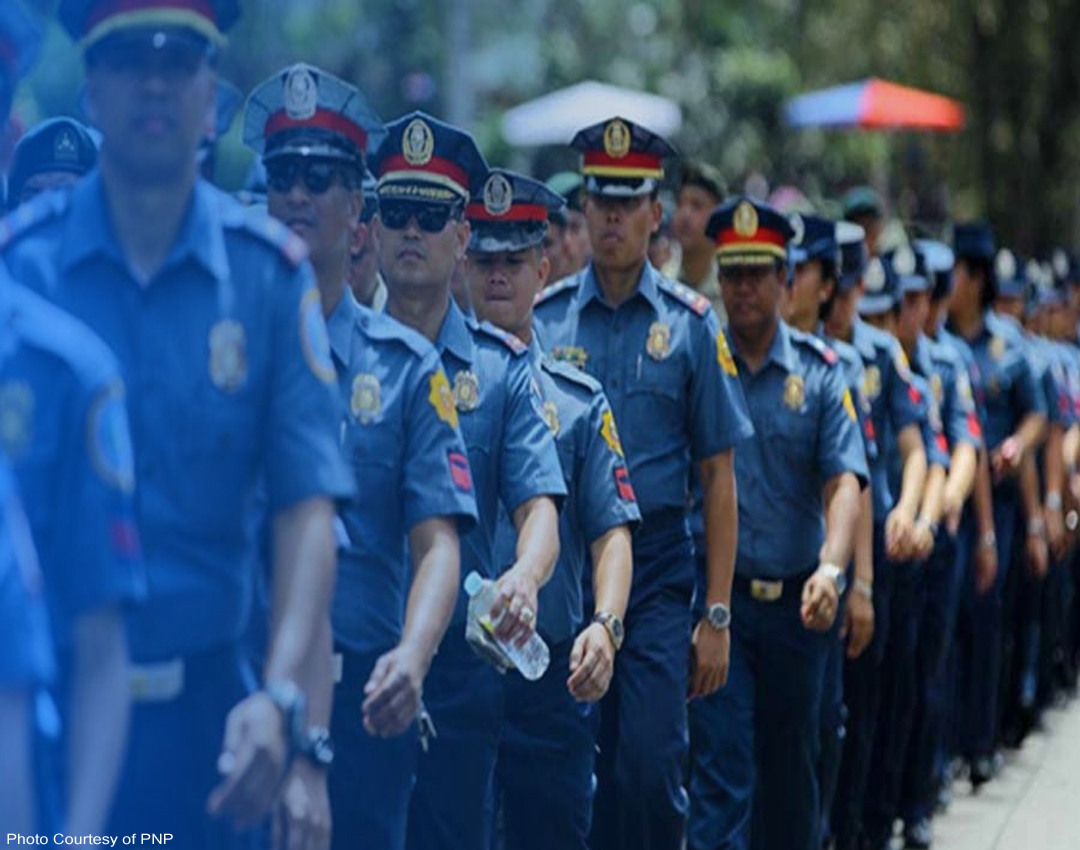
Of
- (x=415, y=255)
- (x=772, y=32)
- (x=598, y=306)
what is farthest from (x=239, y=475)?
(x=772, y=32)

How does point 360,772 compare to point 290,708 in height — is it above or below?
below

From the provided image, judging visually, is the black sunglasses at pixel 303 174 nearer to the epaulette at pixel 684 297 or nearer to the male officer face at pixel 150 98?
the male officer face at pixel 150 98

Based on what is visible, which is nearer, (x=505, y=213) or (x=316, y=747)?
(x=316, y=747)

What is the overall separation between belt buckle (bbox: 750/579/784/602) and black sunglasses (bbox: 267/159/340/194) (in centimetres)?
365

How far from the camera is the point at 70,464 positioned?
4227 millimetres

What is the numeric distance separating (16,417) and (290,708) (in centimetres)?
87

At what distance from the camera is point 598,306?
28.6 feet

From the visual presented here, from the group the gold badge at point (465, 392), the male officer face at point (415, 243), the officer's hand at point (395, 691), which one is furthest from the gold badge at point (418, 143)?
the officer's hand at point (395, 691)

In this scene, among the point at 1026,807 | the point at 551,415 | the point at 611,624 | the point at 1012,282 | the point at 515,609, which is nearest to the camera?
the point at 515,609

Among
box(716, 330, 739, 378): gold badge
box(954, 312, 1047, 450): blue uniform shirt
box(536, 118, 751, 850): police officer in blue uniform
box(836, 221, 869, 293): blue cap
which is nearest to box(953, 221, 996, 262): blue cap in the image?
box(954, 312, 1047, 450): blue uniform shirt

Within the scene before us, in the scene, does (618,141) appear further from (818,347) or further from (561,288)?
(818,347)

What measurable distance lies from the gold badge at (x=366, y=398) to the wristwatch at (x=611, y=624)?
1.57 metres

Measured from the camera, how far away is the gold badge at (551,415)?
7.82 m

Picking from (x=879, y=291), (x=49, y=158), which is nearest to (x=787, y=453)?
(x=879, y=291)
